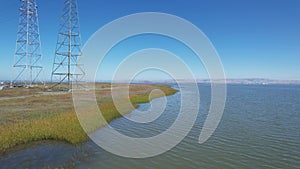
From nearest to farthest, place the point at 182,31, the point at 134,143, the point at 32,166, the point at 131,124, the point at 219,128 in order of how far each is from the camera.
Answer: the point at 32,166 < the point at 134,143 < the point at 182,31 < the point at 219,128 < the point at 131,124

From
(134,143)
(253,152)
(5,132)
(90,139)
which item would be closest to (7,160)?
(5,132)

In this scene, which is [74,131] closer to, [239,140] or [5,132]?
[5,132]

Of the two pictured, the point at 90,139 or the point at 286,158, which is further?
the point at 90,139

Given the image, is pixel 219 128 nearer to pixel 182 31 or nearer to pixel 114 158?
pixel 182 31

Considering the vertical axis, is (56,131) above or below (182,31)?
below

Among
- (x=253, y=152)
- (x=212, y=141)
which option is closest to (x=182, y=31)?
(x=212, y=141)

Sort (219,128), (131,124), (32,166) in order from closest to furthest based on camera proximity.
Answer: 1. (32,166)
2. (219,128)
3. (131,124)

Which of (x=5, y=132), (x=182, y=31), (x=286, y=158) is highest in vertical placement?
(x=182, y=31)

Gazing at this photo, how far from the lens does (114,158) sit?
13.3 m

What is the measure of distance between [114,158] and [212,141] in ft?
26.3

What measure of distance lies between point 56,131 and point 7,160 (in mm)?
4757

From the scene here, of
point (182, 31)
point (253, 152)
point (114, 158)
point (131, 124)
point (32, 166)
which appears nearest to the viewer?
point (32, 166)

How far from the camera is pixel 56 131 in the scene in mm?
16922

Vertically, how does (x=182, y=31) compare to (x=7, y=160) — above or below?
above
